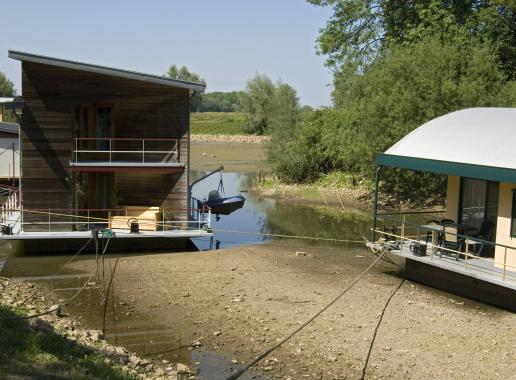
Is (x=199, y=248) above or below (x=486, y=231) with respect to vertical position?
below

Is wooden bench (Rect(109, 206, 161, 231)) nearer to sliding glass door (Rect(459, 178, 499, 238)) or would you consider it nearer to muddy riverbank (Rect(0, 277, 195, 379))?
muddy riverbank (Rect(0, 277, 195, 379))

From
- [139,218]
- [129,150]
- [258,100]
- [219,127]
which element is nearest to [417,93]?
[129,150]

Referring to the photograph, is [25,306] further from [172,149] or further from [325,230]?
[325,230]

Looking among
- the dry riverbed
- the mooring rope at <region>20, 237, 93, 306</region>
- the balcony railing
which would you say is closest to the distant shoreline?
the balcony railing

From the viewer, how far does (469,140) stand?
61.0 ft

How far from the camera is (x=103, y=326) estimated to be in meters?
14.9

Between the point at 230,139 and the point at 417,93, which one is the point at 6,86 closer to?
the point at 230,139

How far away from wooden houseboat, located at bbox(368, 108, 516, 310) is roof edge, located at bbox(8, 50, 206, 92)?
7853 millimetres

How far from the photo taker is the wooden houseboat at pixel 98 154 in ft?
75.4

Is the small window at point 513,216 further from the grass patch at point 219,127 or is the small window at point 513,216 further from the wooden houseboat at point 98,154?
the grass patch at point 219,127

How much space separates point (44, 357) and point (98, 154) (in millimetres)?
14957

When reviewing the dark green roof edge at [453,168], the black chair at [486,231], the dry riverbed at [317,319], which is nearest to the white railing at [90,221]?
the dry riverbed at [317,319]

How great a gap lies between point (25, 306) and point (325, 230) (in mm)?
17444

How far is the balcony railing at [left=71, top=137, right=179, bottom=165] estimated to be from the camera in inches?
956
